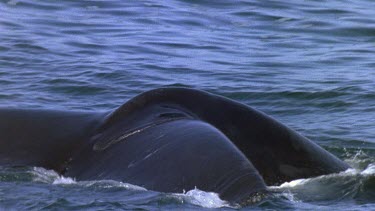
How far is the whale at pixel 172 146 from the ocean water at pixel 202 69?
0.28ft

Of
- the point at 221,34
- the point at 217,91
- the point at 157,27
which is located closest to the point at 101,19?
the point at 157,27

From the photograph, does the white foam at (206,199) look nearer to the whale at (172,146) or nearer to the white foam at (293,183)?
the whale at (172,146)

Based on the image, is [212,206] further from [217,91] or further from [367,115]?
[217,91]

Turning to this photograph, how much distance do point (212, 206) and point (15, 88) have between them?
634 centimetres

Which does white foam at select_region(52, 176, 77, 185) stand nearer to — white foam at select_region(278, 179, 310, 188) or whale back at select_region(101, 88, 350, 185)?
whale back at select_region(101, 88, 350, 185)

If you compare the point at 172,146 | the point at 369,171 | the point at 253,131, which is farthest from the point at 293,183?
the point at 369,171

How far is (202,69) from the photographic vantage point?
13.5 m

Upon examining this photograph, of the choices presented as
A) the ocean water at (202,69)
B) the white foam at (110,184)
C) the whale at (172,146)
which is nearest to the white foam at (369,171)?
the ocean water at (202,69)

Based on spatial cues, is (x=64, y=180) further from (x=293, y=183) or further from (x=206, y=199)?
(x=293, y=183)

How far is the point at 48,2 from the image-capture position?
19.0 m

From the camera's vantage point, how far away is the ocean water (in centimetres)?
634

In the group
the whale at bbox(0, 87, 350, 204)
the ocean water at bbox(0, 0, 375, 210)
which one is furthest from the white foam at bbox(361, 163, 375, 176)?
the whale at bbox(0, 87, 350, 204)

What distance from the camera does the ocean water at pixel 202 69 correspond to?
6340 millimetres

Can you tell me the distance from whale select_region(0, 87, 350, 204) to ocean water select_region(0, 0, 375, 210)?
8cm
